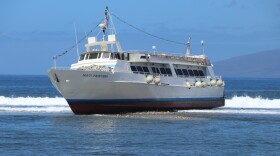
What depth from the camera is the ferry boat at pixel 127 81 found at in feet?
156

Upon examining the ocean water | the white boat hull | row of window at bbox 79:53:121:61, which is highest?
row of window at bbox 79:53:121:61

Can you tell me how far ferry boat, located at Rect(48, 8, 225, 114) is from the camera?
4744 cm

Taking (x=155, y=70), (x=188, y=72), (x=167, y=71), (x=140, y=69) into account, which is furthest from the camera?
(x=188, y=72)

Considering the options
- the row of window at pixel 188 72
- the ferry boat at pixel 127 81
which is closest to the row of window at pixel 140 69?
the ferry boat at pixel 127 81

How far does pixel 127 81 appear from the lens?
160 feet

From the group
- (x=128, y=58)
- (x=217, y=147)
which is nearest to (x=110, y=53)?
(x=128, y=58)

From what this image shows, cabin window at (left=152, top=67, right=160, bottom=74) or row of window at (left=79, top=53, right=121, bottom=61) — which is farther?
cabin window at (left=152, top=67, right=160, bottom=74)

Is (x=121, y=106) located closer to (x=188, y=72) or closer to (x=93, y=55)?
(x=93, y=55)

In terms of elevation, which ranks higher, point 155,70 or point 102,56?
point 102,56

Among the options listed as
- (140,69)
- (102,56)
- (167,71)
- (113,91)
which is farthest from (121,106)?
(167,71)

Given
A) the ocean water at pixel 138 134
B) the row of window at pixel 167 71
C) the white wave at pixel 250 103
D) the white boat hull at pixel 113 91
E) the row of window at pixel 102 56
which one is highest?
the row of window at pixel 102 56

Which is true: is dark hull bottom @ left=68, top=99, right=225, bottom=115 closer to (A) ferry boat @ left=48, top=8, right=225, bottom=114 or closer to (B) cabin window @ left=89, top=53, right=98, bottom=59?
(A) ferry boat @ left=48, top=8, right=225, bottom=114

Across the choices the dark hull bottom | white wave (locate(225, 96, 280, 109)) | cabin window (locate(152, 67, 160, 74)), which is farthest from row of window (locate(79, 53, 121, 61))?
white wave (locate(225, 96, 280, 109))

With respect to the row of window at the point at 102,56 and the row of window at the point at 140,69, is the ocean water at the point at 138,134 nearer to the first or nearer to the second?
the row of window at the point at 140,69
